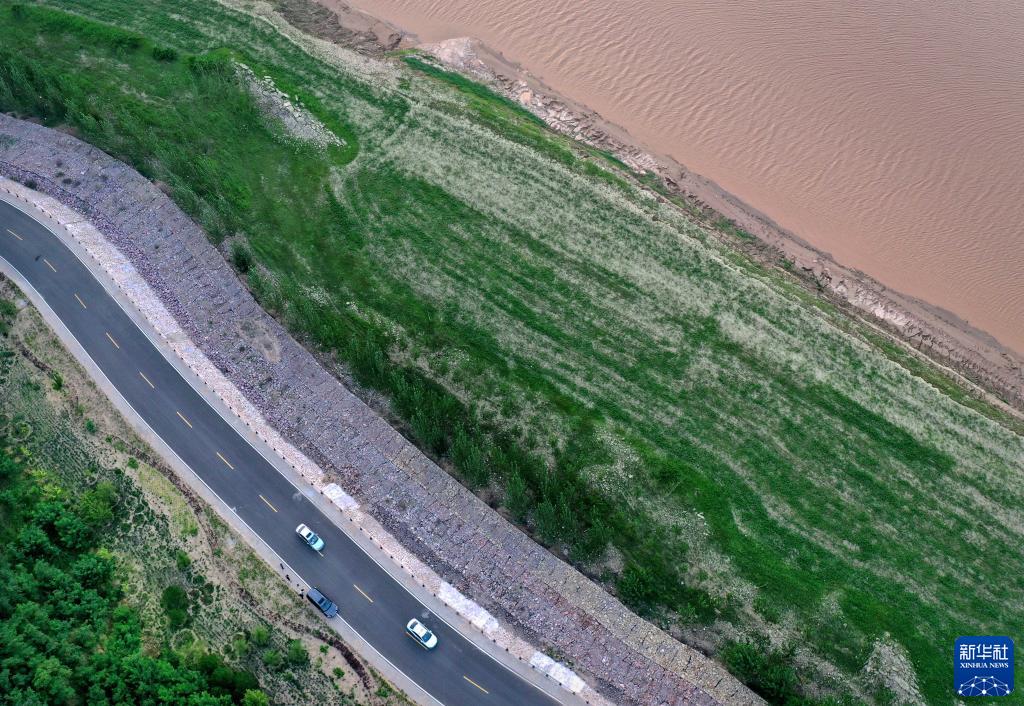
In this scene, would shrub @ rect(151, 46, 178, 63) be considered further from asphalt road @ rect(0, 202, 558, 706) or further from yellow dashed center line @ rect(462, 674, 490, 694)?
yellow dashed center line @ rect(462, 674, 490, 694)

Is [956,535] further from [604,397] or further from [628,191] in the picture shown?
[628,191]

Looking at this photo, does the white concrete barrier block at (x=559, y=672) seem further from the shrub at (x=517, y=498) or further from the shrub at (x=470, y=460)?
the shrub at (x=470, y=460)

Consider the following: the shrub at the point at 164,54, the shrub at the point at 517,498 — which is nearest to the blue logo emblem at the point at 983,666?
the shrub at the point at 517,498

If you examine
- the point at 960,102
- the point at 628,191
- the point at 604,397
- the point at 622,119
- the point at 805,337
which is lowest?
the point at 604,397

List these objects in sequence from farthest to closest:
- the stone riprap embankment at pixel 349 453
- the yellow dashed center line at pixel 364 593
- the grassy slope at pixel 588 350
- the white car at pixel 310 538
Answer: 1. the grassy slope at pixel 588 350
2. the white car at pixel 310 538
3. the yellow dashed center line at pixel 364 593
4. the stone riprap embankment at pixel 349 453

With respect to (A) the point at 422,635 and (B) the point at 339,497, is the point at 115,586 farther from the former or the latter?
(A) the point at 422,635

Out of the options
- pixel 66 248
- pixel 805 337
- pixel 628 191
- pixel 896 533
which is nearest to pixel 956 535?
pixel 896 533
